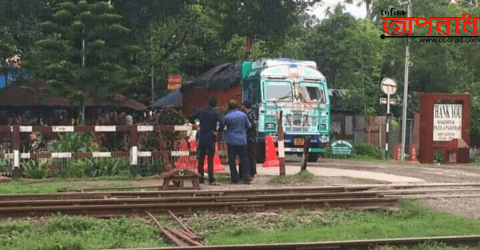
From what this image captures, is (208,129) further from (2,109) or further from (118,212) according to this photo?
(2,109)

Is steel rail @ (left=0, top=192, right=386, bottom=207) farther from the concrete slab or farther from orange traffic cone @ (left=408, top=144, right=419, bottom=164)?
orange traffic cone @ (left=408, top=144, right=419, bottom=164)

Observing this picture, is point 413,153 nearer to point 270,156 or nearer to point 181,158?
point 270,156

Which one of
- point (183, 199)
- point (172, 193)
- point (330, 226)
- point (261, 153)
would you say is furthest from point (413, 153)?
point (330, 226)

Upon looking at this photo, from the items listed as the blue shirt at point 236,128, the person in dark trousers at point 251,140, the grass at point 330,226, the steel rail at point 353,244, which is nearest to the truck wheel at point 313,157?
the person in dark trousers at point 251,140

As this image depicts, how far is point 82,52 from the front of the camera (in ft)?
88.7

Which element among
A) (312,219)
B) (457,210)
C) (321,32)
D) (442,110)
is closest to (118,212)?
(312,219)

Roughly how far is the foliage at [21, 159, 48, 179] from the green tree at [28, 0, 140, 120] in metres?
10.5

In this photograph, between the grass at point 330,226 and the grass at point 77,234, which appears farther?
the grass at point 330,226

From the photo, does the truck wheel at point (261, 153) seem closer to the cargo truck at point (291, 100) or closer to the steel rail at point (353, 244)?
the cargo truck at point (291, 100)

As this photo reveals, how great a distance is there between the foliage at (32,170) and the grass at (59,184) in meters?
0.25

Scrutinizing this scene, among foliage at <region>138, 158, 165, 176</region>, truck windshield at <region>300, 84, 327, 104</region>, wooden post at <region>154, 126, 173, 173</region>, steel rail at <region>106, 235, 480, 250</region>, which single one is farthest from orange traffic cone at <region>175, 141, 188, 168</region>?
steel rail at <region>106, 235, 480, 250</region>

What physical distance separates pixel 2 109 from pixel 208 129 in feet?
84.7

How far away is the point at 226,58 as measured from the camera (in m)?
39.8

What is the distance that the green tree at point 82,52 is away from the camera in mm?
26578
